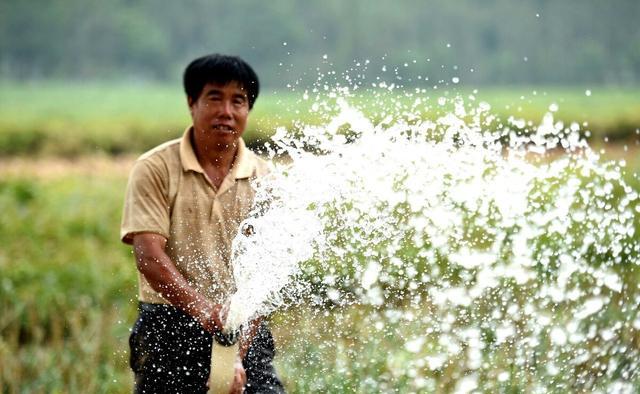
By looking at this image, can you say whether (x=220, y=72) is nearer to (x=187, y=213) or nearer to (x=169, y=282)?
(x=187, y=213)

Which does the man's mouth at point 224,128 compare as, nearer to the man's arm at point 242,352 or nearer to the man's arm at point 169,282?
the man's arm at point 169,282

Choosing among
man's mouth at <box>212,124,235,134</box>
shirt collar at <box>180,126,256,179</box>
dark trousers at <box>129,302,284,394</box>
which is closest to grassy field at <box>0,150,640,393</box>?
dark trousers at <box>129,302,284,394</box>

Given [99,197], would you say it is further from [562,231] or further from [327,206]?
[327,206]

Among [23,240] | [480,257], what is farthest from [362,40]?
[480,257]

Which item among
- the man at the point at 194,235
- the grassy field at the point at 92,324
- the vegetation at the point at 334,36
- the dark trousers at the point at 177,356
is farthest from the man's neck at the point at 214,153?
the vegetation at the point at 334,36

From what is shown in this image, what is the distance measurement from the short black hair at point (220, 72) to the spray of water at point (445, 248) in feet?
0.81

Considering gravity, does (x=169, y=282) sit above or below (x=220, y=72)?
below

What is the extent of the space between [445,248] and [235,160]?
2.41 metres

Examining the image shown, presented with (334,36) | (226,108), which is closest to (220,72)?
(226,108)

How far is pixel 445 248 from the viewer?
514cm

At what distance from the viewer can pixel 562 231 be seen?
532cm

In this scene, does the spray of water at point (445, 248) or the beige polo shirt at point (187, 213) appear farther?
the spray of water at point (445, 248)

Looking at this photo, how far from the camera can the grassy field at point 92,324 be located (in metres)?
3.96

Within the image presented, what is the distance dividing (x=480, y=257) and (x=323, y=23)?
35.5 metres
